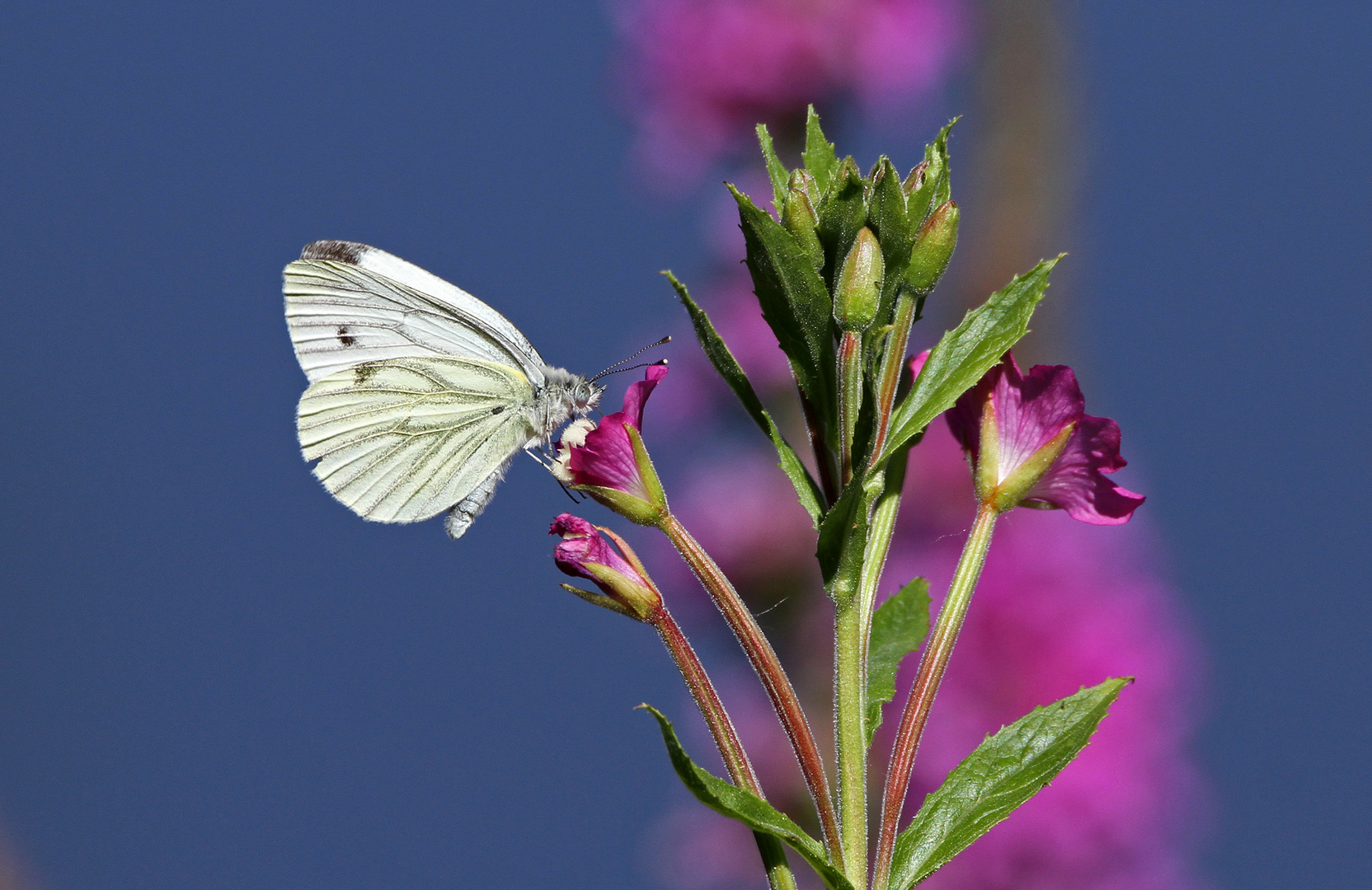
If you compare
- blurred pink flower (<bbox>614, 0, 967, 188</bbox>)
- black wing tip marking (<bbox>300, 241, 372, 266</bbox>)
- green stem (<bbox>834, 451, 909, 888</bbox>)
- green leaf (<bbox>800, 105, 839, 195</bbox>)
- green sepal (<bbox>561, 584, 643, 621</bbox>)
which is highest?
blurred pink flower (<bbox>614, 0, 967, 188</bbox>)

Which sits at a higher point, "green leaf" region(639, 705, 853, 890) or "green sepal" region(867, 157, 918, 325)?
"green sepal" region(867, 157, 918, 325)

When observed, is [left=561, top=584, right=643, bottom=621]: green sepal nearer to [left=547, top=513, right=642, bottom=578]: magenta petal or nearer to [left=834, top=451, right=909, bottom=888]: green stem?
[left=547, top=513, right=642, bottom=578]: magenta petal

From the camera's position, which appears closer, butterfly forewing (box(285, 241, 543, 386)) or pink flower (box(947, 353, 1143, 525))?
pink flower (box(947, 353, 1143, 525))

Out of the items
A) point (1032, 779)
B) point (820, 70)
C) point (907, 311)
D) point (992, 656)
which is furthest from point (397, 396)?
point (820, 70)

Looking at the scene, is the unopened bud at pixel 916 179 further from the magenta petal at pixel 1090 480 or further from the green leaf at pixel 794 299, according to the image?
the magenta petal at pixel 1090 480

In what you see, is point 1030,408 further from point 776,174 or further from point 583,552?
point 583,552

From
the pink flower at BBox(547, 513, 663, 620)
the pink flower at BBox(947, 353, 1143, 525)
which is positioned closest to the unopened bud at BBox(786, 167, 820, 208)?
the pink flower at BBox(947, 353, 1143, 525)

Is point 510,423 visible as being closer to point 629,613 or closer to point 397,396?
point 397,396

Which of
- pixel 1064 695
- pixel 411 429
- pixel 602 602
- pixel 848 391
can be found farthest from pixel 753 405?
pixel 1064 695
